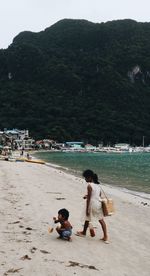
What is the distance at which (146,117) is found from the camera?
7042 inches

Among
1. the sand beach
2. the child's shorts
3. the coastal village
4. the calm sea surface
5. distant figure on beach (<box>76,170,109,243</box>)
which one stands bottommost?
the calm sea surface

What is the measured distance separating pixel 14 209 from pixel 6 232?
2751mm

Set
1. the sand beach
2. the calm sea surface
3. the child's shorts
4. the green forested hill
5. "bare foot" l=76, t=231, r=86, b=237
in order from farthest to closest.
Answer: the green forested hill, the calm sea surface, "bare foot" l=76, t=231, r=86, b=237, the child's shorts, the sand beach

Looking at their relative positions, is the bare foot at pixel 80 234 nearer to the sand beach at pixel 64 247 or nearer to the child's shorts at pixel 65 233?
the sand beach at pixel 64 247

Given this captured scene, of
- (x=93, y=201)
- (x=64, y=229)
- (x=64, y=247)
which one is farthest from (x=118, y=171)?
(x=64, y=247)

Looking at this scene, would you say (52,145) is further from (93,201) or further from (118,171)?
(93,201)

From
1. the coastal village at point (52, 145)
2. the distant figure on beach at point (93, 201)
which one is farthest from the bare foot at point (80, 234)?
the coastal village at point (52, 145)

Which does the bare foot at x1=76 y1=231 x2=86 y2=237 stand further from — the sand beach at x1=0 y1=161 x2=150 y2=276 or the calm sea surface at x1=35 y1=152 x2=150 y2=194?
the calm sea surface at x1=35 y1=152 x2=150 y2=194

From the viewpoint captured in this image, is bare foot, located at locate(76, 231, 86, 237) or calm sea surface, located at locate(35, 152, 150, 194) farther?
calm sea surface, located at locate(35, 152, 150, 194)

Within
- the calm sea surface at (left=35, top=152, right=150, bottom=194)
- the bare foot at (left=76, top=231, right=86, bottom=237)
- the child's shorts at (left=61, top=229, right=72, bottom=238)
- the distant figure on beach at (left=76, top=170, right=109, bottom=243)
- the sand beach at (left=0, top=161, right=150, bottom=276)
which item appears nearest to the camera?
the sand beach at (left=0, top=161, right=150, bottom=276)

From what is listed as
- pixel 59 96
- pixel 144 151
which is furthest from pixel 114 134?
pixel 59 96

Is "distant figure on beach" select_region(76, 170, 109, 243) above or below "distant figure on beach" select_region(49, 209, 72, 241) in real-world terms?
above

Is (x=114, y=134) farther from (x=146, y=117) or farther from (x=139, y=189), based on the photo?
(x=139, y=189)

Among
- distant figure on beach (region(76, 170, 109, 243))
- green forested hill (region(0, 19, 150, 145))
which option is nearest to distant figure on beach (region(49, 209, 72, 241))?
distant figure on beach (region(76, 170, 109, 243))
